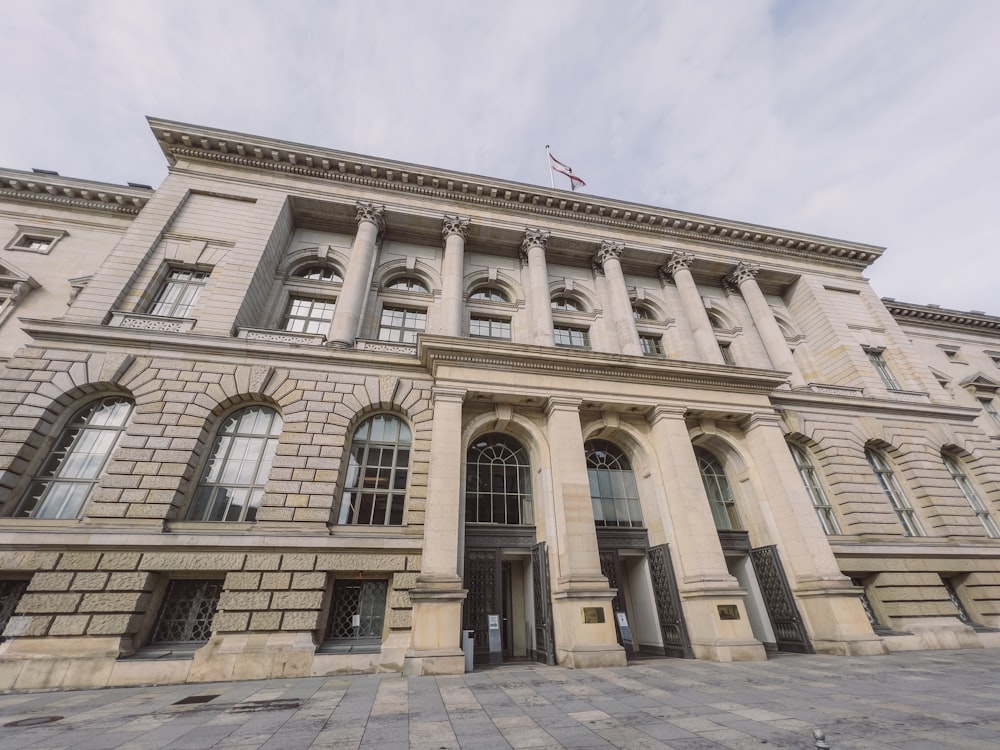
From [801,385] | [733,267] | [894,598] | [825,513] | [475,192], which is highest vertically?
[475,192]

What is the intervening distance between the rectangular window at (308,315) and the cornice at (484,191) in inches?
252

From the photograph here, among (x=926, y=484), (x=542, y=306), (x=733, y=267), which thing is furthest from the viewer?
(x=733, y=267)

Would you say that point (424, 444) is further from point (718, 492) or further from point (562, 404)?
point (718, 492)

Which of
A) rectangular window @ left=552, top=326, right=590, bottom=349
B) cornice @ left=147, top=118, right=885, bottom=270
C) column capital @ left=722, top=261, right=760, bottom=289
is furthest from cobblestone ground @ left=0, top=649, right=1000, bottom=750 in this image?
cornice @ left=147, top=118, right=885, bottom=270

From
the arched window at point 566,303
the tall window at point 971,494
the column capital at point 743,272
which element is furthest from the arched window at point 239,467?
the tall window at point 971,494

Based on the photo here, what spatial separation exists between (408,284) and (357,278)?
3.10 metres

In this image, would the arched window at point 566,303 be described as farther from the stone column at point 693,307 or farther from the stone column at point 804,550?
the stone column at point 804,550

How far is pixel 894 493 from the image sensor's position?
17.5 m

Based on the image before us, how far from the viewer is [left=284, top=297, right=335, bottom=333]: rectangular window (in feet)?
57.6

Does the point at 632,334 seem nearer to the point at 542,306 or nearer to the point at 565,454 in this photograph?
the point at 542,306

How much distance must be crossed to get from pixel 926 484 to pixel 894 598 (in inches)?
226

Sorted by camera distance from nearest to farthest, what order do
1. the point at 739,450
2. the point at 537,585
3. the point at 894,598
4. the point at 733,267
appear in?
1. the point at 537,585
2. the point at 894,598
3. the point at 739,450
4. the point at 733,267

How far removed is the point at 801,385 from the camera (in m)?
20.1

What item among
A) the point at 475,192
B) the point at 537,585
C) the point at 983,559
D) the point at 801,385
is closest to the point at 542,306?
the point at 475,192
